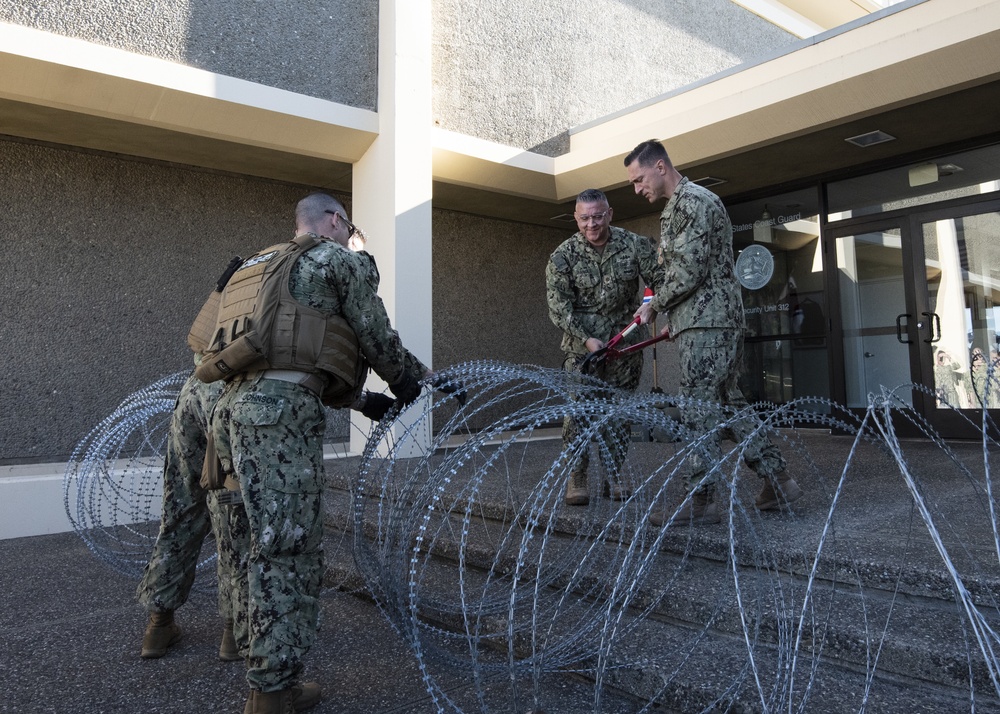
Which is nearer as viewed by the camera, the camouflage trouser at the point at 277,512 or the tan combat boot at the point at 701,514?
the camouflage trouser at the point at 277,512

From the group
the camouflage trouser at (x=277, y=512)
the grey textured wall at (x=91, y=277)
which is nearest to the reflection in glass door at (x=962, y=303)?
the camouflage trouser at (x=277, y=512)

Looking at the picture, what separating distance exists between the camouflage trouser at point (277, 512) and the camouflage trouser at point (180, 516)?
48 centimetres

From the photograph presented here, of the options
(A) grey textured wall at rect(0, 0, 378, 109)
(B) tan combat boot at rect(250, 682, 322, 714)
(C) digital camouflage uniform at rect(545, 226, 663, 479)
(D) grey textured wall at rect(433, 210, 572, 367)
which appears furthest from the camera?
(D) grey textured wall at rect(433, 210, 572, 367)

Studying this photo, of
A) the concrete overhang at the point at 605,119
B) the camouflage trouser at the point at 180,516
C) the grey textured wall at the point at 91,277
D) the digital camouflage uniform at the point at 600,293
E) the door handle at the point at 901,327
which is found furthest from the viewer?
the door handle at the point at 901,327

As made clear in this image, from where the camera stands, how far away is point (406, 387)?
2797 mm

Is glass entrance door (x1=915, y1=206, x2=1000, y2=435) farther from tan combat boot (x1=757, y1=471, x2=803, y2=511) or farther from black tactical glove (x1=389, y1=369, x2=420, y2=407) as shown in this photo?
black tactical glove (x1=389, y1=369, x2=420, y2=407)

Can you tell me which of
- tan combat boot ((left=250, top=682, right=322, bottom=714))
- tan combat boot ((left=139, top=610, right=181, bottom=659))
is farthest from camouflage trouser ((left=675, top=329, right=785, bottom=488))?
tan combat boot ((left=139, top=610, right=181, bottom=659))

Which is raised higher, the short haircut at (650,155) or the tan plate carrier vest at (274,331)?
the short haircut at (650,155)

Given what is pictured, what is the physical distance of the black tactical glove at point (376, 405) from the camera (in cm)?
295

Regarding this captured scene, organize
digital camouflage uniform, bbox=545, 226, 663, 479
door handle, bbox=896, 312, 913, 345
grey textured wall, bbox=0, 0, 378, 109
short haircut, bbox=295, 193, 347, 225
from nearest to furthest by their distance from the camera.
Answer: short haircut, bbox=295, 193, 347, 225 → digital camouflage uniform, bbox=545, 226, 663, 479 → grey textured wall, bbox=0, 0, 378, 109 → door handle, bbox=896, 312, 913, 345

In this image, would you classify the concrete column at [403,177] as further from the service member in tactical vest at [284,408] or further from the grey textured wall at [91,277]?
the service member in tactical vest at [284,408]

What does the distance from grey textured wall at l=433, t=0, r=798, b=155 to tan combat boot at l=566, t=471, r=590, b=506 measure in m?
4.28

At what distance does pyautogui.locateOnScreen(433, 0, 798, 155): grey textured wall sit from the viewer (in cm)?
741

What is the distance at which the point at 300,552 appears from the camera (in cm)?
236
